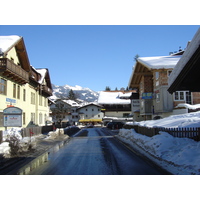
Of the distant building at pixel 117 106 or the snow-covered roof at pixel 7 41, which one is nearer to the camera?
the snow-covered roof at pixel 7 41

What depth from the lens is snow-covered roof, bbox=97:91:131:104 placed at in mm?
82806

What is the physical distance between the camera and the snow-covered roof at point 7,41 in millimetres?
24141

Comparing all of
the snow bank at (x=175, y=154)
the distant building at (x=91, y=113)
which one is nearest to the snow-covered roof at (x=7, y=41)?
Result: the snow bank at (x=175, y=154)

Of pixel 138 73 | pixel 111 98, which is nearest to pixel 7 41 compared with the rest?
pixel 138 73

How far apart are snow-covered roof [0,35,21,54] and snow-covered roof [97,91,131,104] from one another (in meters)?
57.9

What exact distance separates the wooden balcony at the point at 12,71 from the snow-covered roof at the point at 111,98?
5524 centimetres

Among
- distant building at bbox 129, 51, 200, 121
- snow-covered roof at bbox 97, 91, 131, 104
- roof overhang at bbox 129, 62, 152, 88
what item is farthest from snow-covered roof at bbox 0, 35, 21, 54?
snow-covered roof at bbox 97, 91, 131, 104

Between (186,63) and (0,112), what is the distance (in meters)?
20.3

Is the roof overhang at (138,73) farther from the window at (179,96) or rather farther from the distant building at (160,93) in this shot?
the window at (179,96)

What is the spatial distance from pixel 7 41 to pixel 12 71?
3.77 m

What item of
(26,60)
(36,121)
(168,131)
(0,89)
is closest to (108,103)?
(36,121)

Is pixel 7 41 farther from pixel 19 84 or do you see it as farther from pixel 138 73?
pixel 138 73

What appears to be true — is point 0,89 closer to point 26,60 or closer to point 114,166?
point 26,60

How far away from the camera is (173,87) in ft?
35.8
